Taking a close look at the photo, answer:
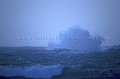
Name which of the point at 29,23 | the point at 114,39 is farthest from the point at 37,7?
the point at 114,39

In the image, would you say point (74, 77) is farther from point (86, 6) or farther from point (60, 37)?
point (86, 6)

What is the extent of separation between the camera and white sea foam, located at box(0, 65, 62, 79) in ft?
11.5

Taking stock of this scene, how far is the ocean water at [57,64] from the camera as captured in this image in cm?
348

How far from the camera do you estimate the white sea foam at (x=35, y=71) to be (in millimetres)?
3497

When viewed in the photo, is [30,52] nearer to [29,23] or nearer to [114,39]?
[29,23]

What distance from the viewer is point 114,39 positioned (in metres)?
3.53

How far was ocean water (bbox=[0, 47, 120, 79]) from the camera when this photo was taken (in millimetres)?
3484

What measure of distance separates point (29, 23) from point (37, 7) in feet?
0.90

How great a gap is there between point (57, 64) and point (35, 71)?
34cm

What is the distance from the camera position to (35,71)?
3516 mm

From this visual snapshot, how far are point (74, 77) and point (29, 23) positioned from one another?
1.06 meters

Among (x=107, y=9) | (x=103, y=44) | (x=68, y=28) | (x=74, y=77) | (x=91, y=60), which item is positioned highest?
(x=107, y=9)

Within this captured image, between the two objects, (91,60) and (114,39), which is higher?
(114,39)

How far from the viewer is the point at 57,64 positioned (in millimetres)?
3514
